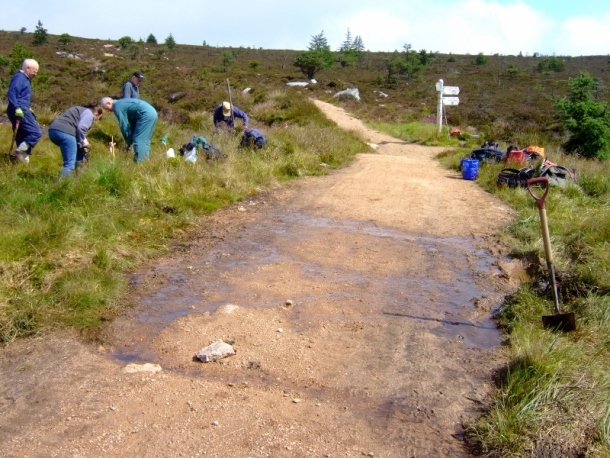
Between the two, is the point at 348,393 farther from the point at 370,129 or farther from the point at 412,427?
the point at 370,129

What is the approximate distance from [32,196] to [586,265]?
569cm

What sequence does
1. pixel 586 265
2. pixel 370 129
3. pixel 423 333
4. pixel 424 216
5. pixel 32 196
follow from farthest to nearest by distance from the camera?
1. pixel 370 129
2. pixel 424 216
3. pixel 32 196
4. pixel 586 265
5. pixel 423 333

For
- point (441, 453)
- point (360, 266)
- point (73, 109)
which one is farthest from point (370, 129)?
point (441, 453)

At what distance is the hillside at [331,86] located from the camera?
19.9 m

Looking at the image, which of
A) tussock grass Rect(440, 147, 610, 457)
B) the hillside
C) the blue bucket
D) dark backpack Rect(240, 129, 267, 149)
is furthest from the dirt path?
the hillside

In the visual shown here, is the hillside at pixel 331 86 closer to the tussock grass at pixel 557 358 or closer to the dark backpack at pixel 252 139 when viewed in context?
the dark backpack at pixel 252 139

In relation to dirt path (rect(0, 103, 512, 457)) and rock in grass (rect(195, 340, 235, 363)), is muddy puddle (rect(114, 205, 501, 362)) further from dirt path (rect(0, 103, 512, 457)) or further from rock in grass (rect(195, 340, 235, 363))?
rock in grass (rect(195, 340, 235, 363))

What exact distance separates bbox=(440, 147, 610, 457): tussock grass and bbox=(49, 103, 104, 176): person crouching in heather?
560cm

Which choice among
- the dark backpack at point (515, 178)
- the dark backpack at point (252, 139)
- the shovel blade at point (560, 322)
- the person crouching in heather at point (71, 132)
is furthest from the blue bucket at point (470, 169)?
the shovel blade at point (560, 322)

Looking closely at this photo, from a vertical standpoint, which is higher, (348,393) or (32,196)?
(32,196)

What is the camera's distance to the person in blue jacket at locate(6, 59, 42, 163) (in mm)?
8172

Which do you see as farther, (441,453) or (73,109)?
(73,109)

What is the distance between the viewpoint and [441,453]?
3.06 meters

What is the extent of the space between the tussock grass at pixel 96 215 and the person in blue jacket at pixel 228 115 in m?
0.47
